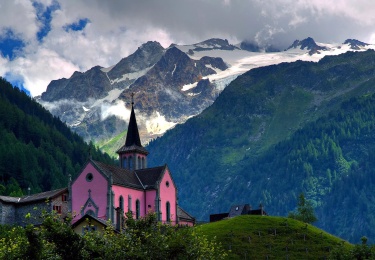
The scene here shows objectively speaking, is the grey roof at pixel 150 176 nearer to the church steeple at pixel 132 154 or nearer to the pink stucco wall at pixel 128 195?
the pink stucco wall at pixel 128 195

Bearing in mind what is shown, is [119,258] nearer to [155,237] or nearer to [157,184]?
[155,237]

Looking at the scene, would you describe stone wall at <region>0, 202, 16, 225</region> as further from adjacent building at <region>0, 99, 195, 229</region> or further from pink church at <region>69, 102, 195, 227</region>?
pink church at <region>69, 102, 195, 227</region>

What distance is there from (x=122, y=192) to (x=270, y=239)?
31.7 meters

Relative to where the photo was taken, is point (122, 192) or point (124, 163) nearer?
point (122, 192)

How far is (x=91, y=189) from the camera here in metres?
136

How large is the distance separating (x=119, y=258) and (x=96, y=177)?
77169 mm

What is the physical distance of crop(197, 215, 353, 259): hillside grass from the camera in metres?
112

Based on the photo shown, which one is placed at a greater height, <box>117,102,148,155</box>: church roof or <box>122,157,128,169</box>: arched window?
<box>117,102,148,155</box>: church roof

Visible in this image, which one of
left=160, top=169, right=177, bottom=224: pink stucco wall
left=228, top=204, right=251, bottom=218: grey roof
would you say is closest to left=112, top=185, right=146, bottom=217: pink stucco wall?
left=160, top=169, right=177, bottom=224: pink stucco wall

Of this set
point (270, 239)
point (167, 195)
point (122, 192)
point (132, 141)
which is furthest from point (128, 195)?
point (270, 239)

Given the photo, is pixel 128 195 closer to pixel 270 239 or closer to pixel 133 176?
pixel 133 176

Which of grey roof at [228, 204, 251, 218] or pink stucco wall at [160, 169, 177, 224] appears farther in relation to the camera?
grey roof at [228, 204, 251, 218]

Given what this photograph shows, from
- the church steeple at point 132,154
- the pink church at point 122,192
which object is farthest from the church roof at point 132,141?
the pink church at point 122,192

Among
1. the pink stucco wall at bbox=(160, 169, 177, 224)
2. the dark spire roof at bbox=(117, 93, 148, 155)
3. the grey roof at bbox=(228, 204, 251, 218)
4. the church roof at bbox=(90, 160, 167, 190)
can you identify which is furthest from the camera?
the grey roof at bbox=(228, 204, 251, 218)
